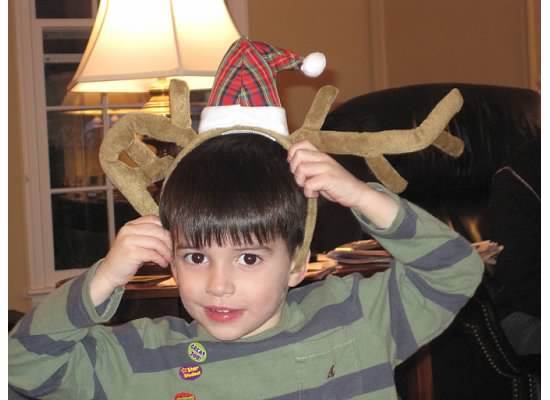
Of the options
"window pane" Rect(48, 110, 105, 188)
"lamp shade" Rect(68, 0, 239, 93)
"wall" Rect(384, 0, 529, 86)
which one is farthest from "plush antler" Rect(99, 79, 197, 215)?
"window pane" Rect(48, 110, 105, 188)

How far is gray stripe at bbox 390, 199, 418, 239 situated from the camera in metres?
1.04

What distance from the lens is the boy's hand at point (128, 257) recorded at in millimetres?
1071

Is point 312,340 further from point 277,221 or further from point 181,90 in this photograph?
point 181,90

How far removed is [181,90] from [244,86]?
91 mm

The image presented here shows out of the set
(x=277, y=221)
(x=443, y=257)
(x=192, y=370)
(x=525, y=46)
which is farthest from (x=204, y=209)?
(x=525, y=46)

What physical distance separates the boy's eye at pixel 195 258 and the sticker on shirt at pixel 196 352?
123mm

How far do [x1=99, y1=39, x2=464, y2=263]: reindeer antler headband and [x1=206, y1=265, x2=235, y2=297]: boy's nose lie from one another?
0.47 ft

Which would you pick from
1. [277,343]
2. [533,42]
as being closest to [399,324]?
[277,343]

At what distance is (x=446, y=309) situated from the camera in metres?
1.10

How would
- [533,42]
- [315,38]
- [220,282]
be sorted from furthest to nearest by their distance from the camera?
[315,38] → [533,42] → [220,282]

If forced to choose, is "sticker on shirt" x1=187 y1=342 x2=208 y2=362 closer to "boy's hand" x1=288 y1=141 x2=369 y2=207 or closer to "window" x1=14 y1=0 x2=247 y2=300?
"boy's hand" x1=288 y1=141 x2=369 y2=207

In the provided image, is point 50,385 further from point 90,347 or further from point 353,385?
point 353,385

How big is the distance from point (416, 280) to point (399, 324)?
0.07 m

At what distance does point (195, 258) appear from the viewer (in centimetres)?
106
